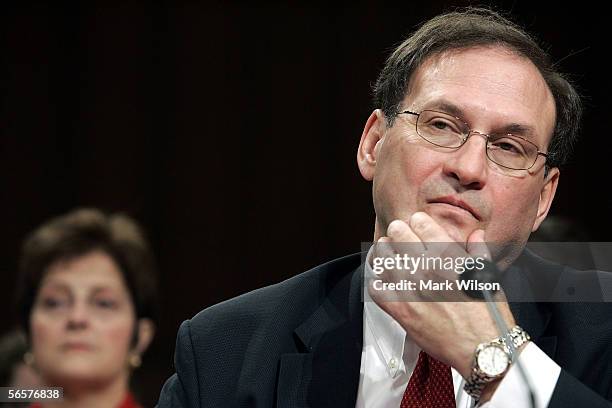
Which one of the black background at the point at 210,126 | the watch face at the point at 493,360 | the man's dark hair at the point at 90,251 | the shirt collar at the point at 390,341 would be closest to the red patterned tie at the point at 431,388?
the shirt collar at the point at 390,341

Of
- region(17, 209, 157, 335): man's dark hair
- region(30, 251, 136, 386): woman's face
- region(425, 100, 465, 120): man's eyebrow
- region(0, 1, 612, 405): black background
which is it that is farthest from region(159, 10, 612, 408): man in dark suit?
region(0, 1, 612, 405): black background

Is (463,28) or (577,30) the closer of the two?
(463,28)

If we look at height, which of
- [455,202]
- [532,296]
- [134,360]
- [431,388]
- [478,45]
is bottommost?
[134,360]

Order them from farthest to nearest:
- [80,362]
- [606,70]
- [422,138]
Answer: [606,70] → [80,362] → [422,138]

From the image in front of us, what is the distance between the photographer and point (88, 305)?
8.50ft

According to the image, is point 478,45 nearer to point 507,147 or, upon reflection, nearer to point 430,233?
point 507,147

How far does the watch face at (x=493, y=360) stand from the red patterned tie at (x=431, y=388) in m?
0.23

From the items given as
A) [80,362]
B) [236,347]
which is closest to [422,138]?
[236,347]

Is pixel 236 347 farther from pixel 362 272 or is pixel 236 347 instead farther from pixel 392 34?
pixel 392 34

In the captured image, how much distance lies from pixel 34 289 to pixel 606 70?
2.35 metres

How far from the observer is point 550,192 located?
216 centimetres

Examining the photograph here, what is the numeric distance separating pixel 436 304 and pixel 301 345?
0.43 meters

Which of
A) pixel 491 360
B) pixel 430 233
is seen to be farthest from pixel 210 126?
pixel 491 360

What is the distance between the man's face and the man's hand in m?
0.09
